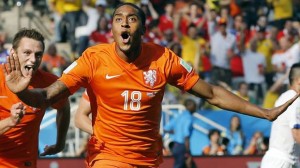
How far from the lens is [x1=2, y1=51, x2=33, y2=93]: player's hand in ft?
23.8

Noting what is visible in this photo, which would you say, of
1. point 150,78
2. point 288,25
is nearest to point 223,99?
point 150,78

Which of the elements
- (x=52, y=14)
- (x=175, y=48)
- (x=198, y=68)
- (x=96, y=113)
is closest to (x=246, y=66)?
(x=198, y=68)

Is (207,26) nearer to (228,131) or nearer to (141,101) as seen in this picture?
(228,131)

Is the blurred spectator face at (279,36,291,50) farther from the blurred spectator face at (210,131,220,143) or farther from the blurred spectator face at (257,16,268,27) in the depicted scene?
the blurred spectator face at (210,131,220,143)

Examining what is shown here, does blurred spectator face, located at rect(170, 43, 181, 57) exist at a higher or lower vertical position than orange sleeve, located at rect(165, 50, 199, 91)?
lower

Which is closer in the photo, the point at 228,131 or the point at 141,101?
the point at 141,101

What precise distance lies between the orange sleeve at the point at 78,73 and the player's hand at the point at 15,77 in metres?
0.56

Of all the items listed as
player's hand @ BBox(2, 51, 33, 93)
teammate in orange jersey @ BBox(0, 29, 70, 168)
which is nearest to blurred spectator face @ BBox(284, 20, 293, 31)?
teammate in orange jersey @ BBox(0, 29, 70, 168)

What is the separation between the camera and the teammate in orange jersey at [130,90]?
319 inches

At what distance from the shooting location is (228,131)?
54.7 feet

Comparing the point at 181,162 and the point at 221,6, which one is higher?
the point at 221,6

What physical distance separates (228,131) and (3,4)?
7.15 meters

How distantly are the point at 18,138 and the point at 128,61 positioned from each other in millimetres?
1361

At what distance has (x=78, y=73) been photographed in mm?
8000
